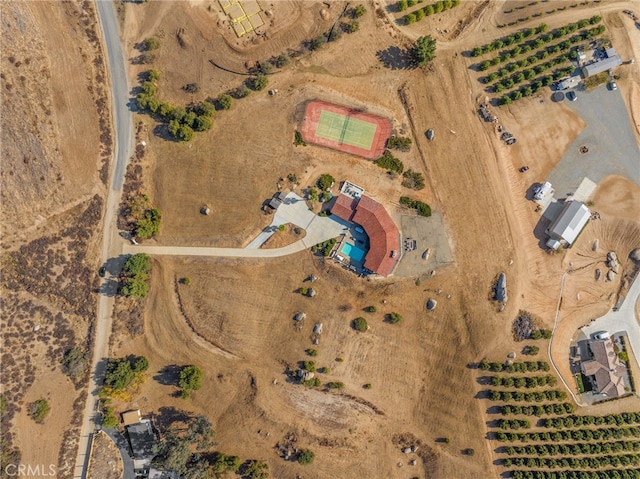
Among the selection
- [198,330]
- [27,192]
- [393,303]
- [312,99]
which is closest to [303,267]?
[393,303]

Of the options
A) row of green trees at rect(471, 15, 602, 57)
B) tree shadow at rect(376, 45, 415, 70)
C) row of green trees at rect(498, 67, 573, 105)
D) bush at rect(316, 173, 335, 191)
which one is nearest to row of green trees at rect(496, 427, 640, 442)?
bush at rect(316, 173, 335, 191)

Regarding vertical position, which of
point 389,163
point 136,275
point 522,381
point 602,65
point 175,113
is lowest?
point 522,381

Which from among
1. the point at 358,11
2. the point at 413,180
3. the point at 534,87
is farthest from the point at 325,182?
the point at 534,87

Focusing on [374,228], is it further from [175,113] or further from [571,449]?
[571,449]

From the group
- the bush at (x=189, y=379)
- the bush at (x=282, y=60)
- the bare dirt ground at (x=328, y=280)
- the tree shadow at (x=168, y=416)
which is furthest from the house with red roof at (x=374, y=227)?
the tree shadow at (x=168, y=416)

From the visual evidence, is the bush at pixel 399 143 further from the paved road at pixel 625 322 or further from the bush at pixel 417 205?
the paved road at pixel 625 322
